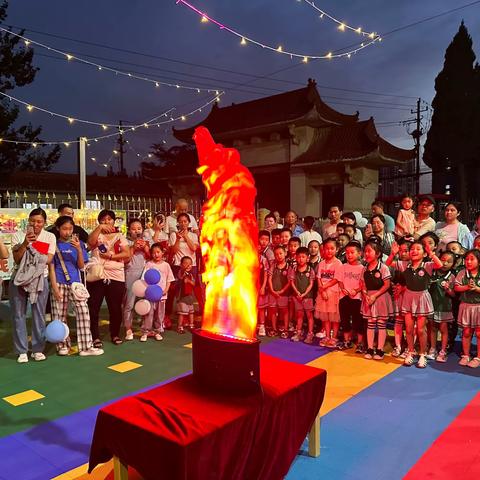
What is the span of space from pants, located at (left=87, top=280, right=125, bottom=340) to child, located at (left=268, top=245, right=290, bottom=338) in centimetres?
221

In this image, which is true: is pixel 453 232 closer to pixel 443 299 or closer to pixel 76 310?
pixel 443 299

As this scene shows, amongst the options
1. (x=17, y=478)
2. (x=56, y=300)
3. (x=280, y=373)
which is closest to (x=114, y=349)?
(x=56, y=300)

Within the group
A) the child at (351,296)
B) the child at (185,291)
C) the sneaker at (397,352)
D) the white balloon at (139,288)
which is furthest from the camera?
the child at (185,291)

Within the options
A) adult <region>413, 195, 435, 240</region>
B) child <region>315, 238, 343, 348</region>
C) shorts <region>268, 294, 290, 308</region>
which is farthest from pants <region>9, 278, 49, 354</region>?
adult <region>413, 195, 435, 240</region>

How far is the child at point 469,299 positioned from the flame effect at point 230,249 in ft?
11.0

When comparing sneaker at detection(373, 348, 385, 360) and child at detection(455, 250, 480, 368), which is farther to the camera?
sneaker at detection(373, 348, 385, 360)

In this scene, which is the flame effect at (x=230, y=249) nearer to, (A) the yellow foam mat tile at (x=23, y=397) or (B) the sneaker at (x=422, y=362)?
(A) the yellow foam mat tile at (x=23, y=397)

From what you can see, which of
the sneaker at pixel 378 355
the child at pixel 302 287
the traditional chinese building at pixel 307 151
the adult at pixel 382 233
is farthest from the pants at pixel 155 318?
the traditional chinese building at pixel 307 151

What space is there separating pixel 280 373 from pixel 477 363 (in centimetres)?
324

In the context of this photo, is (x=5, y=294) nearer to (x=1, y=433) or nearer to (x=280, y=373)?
(x=1, y=433)

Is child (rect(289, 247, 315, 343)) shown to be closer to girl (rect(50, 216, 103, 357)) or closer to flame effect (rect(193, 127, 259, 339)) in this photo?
girl (rect(50, 216, 103, 357))

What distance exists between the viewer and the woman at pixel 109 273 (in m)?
5.66

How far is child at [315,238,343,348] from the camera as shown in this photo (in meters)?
5.76

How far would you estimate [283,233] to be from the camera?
6.61m
